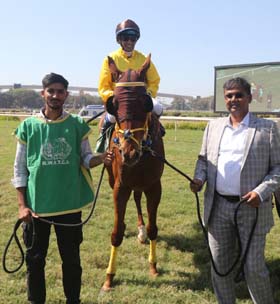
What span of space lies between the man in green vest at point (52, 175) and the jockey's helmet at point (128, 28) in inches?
59.2

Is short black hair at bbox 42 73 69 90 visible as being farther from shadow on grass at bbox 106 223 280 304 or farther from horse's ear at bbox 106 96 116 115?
shadow on grass at bbox 106 223 280 304

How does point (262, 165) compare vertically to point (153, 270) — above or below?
above

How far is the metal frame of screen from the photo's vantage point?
512 inches

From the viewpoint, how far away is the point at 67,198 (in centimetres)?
319

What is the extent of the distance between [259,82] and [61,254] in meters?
11.7

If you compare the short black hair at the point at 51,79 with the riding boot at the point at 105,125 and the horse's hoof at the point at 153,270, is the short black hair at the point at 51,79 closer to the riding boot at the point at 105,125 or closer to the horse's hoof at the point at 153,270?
the riding boot at the point at 105,125

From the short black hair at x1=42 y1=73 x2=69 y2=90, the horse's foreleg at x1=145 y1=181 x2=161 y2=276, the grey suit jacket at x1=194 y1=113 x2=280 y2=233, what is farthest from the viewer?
the horse's foreleg at x1=145 y1=181 x2=161 y2=276

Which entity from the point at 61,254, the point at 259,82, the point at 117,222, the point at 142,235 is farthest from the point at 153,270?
the point at 259,82

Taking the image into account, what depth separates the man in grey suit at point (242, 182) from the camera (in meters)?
2.88

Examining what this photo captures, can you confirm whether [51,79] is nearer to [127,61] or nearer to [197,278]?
[127,61]

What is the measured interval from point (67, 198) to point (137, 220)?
10.9 feet

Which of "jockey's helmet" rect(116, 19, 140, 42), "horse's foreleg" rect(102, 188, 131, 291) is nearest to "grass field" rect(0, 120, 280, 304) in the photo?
"horse's foreleg" rect(102, 188, 131, 291)

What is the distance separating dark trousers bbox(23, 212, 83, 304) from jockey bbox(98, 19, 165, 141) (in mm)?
1631

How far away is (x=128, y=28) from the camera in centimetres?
435
